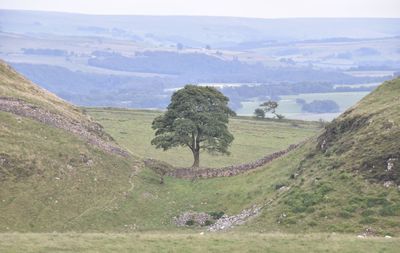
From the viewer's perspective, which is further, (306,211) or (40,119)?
(40,119)

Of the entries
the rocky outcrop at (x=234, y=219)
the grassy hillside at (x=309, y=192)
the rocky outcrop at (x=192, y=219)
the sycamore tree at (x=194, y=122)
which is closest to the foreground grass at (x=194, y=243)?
the grassy hillside at (x=309, y=192)

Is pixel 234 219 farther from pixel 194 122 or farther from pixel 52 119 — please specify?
pixel 194 122

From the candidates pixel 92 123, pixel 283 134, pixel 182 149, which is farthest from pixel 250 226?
pixel 283 134

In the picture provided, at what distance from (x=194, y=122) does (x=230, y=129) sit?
57.1 metres

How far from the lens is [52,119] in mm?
66375

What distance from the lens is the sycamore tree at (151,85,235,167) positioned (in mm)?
75562

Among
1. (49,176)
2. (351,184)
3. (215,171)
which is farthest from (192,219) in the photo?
(215,171)

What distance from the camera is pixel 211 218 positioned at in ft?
169

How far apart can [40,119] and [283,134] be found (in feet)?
242

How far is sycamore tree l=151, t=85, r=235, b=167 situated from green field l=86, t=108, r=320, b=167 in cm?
1220

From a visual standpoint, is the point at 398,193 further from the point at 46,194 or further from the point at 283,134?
the point at 283,134

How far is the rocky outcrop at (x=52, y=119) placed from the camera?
6444 cm

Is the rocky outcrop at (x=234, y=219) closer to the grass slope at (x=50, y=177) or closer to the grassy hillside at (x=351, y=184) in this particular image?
the grassy hillside at (x=351, y=184)

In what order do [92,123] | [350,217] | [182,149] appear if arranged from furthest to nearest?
1. [182,149]
2. [92,123]
3. [350,217]
